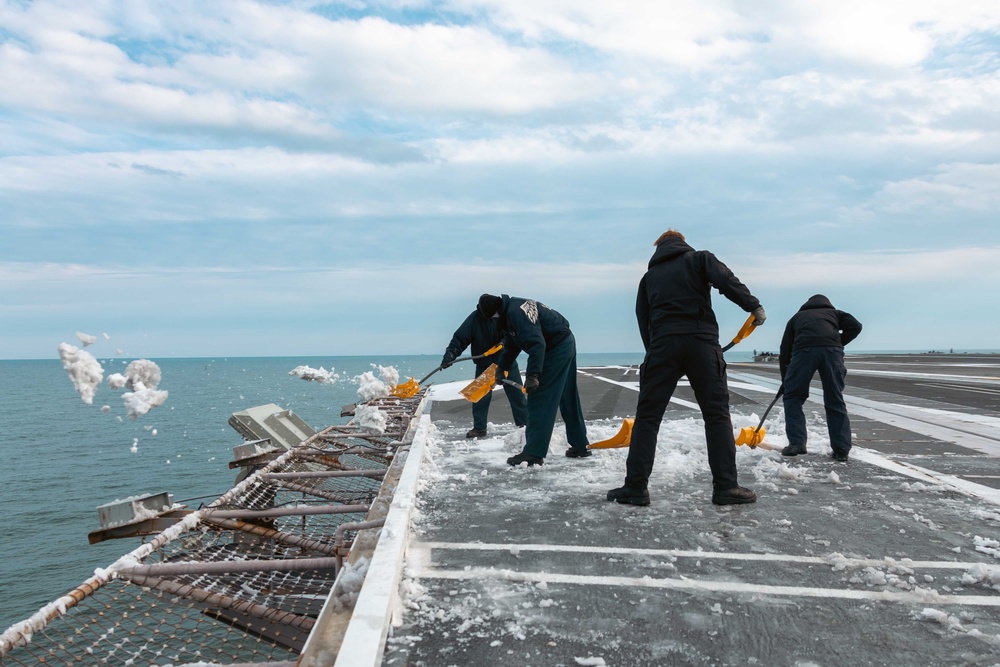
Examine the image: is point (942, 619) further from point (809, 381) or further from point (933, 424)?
point (933, 424)

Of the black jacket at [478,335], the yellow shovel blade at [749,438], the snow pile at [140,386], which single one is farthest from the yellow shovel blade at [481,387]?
the snow pile at [140,386]

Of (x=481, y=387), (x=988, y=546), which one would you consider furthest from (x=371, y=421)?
(x=988, y=546)

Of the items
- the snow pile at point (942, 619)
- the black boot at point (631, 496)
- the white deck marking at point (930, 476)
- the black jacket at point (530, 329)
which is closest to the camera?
the snow pile at point (942, 619)

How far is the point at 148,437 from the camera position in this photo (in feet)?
108

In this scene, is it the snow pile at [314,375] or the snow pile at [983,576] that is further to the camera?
the snow pile at [314,375]

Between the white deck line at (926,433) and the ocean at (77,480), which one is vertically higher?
the white deck line at (926,433)

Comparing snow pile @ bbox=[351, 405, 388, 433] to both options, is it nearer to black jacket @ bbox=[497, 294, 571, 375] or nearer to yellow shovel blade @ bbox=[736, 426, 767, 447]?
black jacket @ bbox=[497, 294, 571, 375]

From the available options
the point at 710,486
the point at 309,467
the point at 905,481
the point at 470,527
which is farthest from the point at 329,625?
the point at 309,467

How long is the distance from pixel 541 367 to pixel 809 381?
9.21 ft

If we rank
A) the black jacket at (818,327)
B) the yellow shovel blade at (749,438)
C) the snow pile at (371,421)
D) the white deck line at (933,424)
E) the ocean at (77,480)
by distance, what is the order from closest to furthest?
the black jacket at (818,327)
the yellow shovel blade at (749,438)
the white deck line at (933,424)
the snow pile at (371,421)
the ocean at (77,480)

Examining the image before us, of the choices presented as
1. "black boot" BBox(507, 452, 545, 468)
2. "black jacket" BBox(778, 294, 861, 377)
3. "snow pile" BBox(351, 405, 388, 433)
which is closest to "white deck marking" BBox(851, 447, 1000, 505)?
"black jacket" BBox(778, 294, 861, 377)

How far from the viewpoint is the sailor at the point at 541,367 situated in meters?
6.11

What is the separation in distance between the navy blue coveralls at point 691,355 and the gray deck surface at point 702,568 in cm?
39

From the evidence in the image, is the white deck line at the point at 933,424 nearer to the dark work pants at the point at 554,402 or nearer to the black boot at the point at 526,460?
the dark work pants at the point at 554,402
